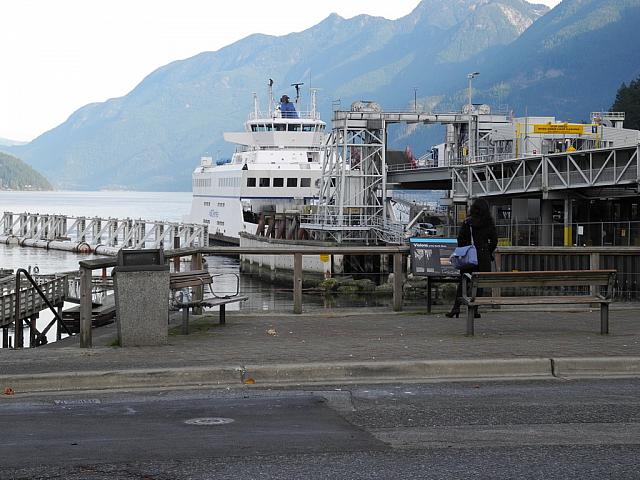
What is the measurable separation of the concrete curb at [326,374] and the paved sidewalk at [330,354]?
0.03ft

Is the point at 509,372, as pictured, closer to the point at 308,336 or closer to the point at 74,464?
the point at 308,336

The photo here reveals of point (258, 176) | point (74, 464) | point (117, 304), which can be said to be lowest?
point (74, 464)

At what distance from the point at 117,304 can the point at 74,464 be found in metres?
4.92

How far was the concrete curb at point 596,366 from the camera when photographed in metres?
10.7

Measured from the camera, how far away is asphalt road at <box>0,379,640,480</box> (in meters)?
6.87

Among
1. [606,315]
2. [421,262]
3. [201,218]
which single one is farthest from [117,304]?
[201,218]

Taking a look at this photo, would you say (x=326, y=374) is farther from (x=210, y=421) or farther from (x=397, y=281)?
(x=397, y=281)

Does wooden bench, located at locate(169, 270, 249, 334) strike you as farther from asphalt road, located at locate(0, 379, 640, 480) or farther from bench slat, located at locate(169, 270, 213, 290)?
asphalt road, located at locate(0, 379, 640, 480)

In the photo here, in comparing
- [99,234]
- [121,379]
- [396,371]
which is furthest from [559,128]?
[121,379]

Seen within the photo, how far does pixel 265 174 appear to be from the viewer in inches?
3036

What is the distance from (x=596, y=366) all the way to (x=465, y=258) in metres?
3.52

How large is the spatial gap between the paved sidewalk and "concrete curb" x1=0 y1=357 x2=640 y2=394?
→ 0.03 ft

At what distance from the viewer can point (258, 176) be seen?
7700 cm

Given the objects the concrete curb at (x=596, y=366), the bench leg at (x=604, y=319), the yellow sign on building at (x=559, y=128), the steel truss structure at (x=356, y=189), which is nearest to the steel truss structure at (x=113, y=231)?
the steel truss structure at (x=356, y=189)
